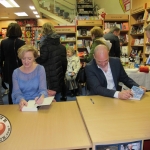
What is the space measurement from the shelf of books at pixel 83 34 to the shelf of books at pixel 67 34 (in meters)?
0.16

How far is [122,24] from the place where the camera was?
5668mm

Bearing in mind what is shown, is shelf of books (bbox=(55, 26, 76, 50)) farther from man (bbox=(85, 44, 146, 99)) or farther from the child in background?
man (bbox=(85, 44, 146, 99))

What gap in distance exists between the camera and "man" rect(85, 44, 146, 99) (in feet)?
6.67

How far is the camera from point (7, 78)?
314 centimetres

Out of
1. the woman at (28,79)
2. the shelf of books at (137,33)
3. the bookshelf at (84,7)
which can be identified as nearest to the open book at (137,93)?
the woman at (28,79)

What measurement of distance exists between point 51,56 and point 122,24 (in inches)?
136

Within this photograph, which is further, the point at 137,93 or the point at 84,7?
the point at 84,7

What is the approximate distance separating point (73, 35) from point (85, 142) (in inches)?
204

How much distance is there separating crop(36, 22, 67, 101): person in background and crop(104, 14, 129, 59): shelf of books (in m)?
3.07

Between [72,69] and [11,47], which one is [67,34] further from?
[11,47]

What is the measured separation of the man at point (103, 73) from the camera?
2033 mm

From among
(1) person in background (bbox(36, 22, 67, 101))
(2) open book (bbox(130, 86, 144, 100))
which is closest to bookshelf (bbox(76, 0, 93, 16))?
(1) person in background (bbox(36, 22, 67, 101))

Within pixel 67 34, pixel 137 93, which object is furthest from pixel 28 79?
pixel 67 34

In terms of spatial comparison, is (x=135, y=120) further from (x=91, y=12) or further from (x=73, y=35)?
(x=91, y=12)
